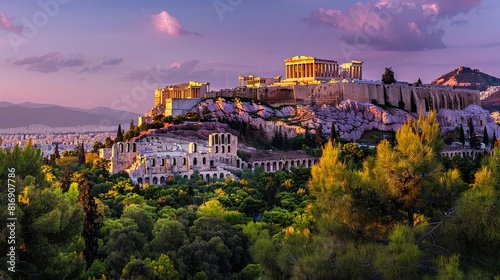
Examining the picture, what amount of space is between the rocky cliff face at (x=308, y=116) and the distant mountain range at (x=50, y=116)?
4284cm

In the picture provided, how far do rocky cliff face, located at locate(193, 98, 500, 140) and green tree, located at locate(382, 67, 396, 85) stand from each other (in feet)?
23.3

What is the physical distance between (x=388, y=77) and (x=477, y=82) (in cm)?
10300

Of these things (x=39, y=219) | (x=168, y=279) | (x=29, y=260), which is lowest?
(x=168, y=279)

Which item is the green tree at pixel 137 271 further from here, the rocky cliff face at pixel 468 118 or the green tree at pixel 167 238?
the rocky cliff face at pixel 468 118

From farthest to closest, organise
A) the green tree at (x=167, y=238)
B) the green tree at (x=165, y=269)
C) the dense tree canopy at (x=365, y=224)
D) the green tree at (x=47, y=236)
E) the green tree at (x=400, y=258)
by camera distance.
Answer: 1. the green tree at (x=167, y=238)
2. the green tree at (x=165, y=269)
3. the green tree at (x=47, y=236)
4. the dense tree canopy at (x=365, y=224)
5. the green tree at (x=400, y=258)

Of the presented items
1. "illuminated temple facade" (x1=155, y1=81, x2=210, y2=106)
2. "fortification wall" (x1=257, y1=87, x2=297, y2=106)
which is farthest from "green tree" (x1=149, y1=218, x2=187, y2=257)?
"illuminated temple facade" (x1=155, y1=81, x2=210, y2=106)

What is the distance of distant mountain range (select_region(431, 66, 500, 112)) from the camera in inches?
5797

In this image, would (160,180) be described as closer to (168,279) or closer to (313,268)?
(168,279)

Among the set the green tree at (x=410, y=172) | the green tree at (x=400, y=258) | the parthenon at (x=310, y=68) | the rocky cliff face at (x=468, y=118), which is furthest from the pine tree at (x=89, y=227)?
the rocky cliff face at (x=468, y=118)

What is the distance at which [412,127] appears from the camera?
437 inches

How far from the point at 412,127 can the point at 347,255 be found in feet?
9.30

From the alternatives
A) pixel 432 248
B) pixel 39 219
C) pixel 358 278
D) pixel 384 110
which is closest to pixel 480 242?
pixel 432 248

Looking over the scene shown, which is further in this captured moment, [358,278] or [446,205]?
[446,205]

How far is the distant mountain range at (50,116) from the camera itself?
102812 millimetres
